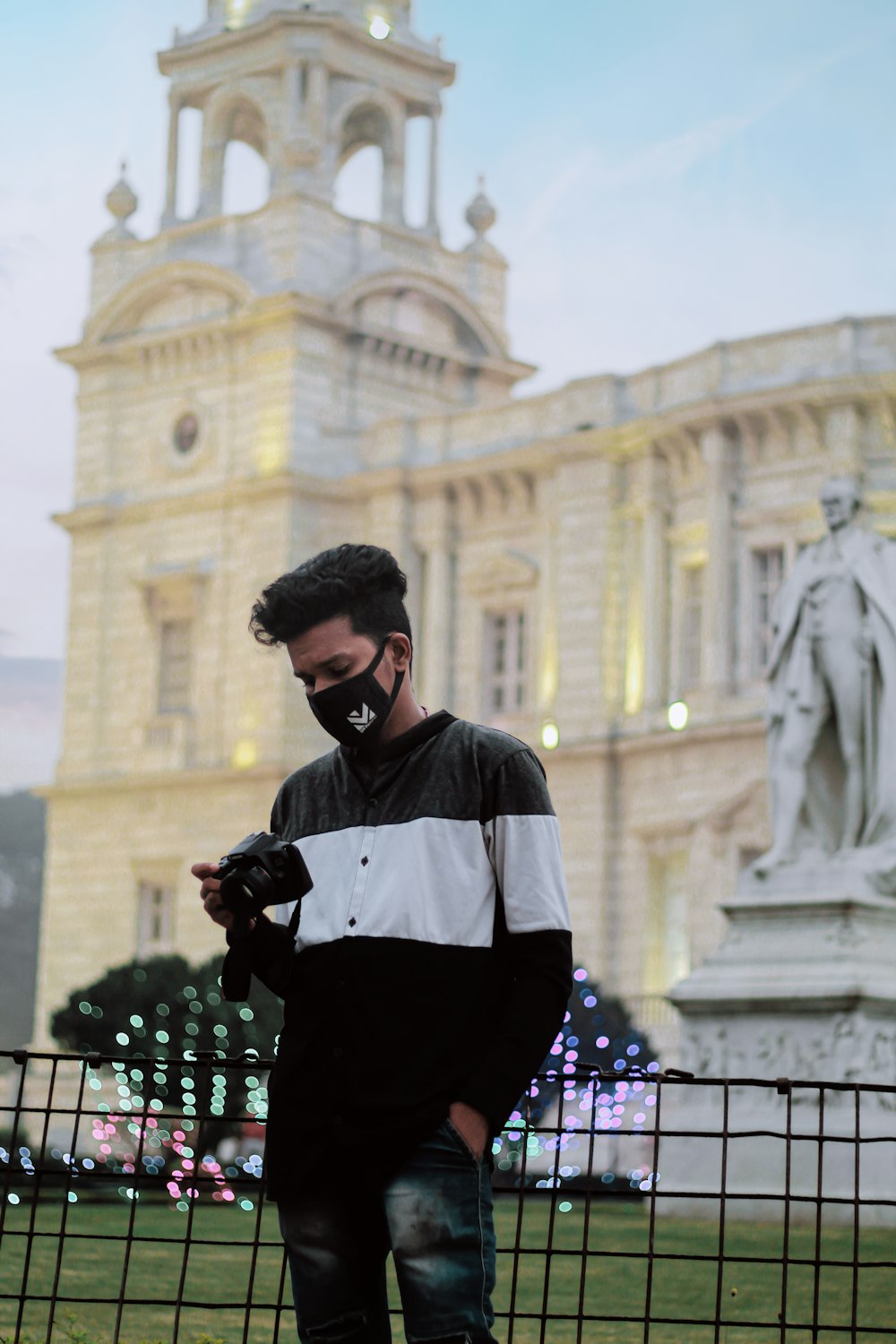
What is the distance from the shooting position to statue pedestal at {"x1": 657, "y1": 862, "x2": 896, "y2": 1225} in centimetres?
1188

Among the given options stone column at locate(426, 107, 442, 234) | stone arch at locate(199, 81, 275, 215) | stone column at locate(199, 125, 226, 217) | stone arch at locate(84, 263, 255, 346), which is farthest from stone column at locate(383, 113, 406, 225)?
stone arch at locate(84, 263, 255, 346)

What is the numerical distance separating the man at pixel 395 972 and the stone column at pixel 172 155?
40879mm

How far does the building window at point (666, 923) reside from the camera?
32938mm

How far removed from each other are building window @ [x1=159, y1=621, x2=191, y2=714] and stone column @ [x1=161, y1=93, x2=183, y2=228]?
8778mm

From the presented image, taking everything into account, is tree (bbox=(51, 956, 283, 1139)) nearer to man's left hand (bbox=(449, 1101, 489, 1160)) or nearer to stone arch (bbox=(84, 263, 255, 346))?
stone arch (bbox=(84, 263, 255, 346))

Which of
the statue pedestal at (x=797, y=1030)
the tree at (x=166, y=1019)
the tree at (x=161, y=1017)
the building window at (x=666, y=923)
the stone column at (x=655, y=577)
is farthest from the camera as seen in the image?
the stone column at (x=655, y=577)

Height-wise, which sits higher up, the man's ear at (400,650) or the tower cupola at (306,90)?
the tower cupola at (306,90)

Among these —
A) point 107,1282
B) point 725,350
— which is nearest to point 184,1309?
point 107,1282

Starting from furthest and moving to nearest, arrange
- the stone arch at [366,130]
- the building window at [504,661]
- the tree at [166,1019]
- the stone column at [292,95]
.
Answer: the stone arch at [366,130]
the stone column at [292,95]
the building window at [504,661]
the tree at [166,1019]

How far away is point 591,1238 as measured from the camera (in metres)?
10.3

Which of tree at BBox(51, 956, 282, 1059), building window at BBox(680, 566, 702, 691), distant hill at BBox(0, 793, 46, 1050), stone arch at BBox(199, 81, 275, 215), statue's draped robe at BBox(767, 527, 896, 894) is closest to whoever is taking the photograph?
statue's draped robe at BBox(767, 527, 896, 894)

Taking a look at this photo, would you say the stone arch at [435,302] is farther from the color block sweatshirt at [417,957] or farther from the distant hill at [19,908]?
the distant hill at [19,908]

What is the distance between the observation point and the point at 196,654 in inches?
1551

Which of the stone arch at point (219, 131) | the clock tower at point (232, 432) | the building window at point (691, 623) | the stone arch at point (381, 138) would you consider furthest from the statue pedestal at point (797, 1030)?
the stone arch at point (219, 131)
